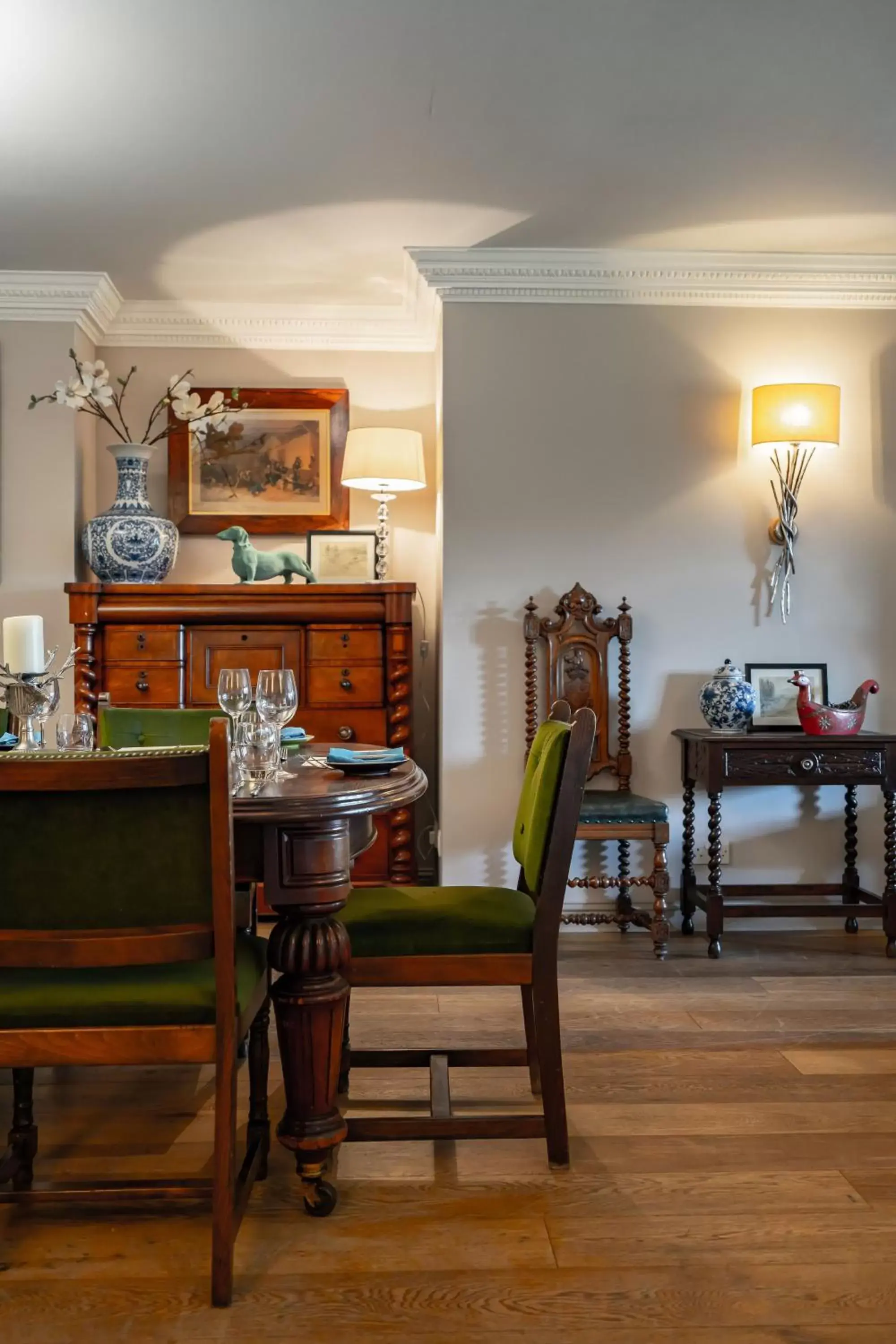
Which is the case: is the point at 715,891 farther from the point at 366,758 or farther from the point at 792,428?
the point at 366,758

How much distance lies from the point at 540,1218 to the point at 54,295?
3991 millimetres

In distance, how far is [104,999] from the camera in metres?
1.74

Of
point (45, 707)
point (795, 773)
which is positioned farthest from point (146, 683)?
point (795, 773)

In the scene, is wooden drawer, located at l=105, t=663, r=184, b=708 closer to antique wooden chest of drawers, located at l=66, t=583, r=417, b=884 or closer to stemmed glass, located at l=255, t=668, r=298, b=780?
antique wooden chest of drawers, located at l=66, t=583, r=417, b=884

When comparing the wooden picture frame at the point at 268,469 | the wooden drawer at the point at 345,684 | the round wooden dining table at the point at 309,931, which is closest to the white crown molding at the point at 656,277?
the wooden picture frame at the point at 268,469

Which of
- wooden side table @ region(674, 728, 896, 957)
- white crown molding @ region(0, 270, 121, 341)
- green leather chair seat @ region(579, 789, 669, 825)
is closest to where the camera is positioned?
green leather chair seat @ region(579, 789, 669, 825)

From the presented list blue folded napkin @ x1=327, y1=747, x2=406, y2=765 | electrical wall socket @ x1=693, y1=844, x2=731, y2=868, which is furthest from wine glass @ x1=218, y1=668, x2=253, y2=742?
electrical wall socket @ x1=693, y1=844, x2=731, y2=868

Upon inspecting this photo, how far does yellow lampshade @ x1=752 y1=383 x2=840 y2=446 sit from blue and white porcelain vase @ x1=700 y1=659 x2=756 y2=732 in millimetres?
908

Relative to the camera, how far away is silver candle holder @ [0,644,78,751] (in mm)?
2434

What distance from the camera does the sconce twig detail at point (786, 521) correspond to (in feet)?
14.0

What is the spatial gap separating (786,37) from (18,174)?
238 cm

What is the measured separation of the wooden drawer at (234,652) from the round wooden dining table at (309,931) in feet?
7.57

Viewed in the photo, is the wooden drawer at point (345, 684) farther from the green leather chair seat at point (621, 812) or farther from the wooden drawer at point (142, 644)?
the green leather chair seat at point (621, 812)

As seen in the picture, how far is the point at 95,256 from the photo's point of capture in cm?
420
